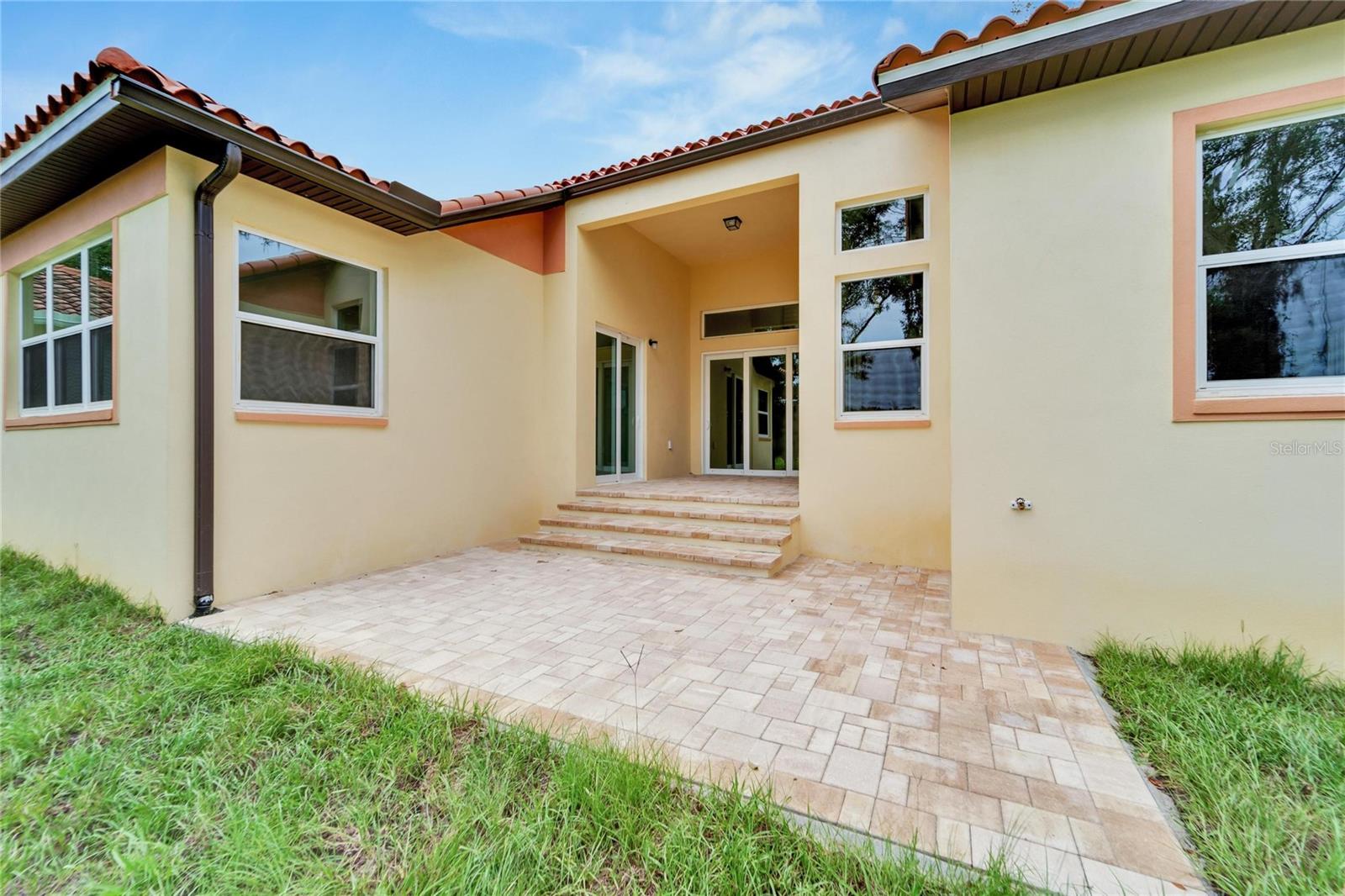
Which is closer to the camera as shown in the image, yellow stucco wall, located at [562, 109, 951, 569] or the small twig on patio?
the small twig on patio

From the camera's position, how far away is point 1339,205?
2986 millimetres

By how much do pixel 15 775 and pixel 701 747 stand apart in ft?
9.49

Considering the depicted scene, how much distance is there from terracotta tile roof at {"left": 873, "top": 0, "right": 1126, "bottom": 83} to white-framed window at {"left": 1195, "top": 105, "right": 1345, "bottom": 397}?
115 cm

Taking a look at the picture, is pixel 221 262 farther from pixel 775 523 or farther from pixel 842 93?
pixel 842 93

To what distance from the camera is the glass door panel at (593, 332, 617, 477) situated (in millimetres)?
7762

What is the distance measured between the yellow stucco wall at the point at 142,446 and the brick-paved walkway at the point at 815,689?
796mm

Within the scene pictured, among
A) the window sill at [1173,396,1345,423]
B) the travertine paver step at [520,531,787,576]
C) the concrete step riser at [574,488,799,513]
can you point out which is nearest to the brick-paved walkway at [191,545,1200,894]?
the travertine paver step at [520,531,787,576]

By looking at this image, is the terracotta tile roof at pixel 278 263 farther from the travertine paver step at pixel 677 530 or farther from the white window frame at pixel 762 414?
the white window frame at pixel 762 414

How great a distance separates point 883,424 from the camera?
5387mm

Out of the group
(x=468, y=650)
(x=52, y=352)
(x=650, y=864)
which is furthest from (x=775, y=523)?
(x=52, y=352)

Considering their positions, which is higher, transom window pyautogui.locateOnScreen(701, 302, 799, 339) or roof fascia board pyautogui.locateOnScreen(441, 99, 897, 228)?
roof fascia board pyautogui.locateOnScreen(441, 99, 897, 228)

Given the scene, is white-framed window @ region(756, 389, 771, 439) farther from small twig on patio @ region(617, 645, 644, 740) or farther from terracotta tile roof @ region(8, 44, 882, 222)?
small twig on patio @ region(617, 645, 644, 740)

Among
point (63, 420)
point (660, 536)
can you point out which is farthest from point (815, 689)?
point (63, 420)

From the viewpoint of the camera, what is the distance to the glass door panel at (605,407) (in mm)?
7762
